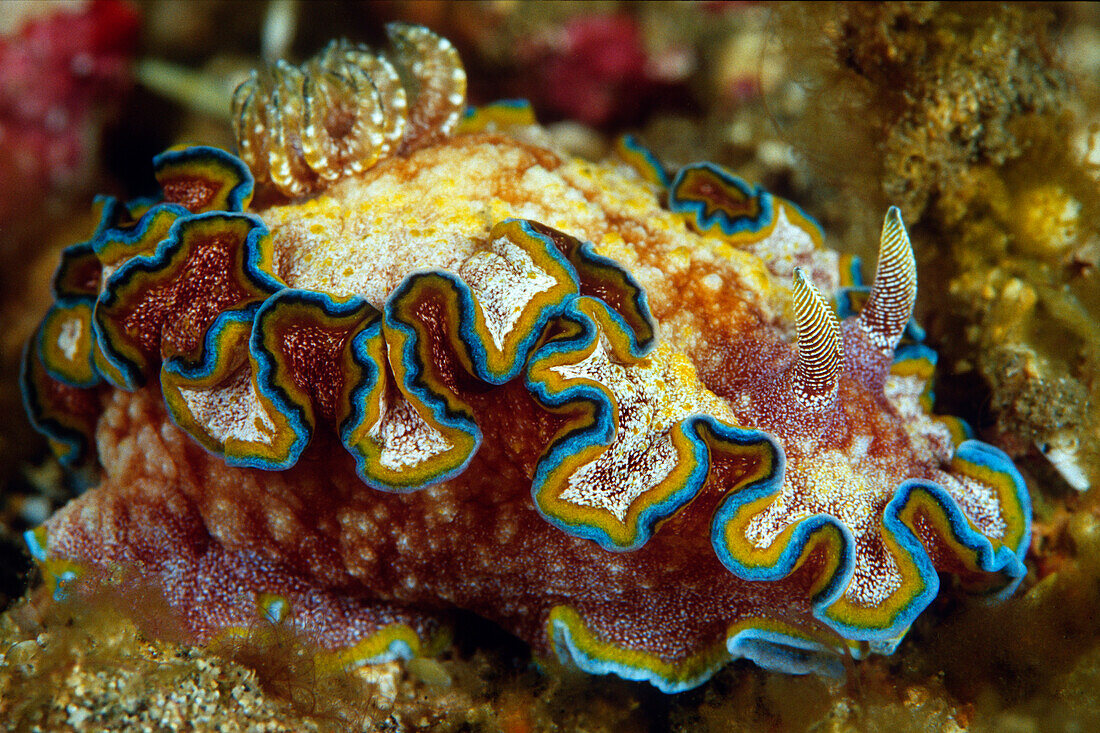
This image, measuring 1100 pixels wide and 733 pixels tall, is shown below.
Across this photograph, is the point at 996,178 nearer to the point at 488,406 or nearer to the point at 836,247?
the point at 836,247

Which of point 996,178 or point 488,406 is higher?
point 996,178

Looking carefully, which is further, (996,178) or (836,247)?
(836,247)

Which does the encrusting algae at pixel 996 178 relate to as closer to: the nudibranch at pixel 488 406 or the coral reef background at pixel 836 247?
the coral reef background at pixel 836 247

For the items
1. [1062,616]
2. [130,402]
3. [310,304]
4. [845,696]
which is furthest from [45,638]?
[1062,616]

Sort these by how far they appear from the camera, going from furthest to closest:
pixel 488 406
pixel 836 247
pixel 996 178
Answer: pixel 836 247
pixel 996 178
pixel 488 406

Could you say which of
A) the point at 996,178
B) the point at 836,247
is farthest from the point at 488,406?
the point at 996,178

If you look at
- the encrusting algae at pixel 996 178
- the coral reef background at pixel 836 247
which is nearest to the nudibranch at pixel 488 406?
the coral reef background at pixel 836 247

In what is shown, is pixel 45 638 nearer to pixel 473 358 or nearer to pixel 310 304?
pixel 310 304
